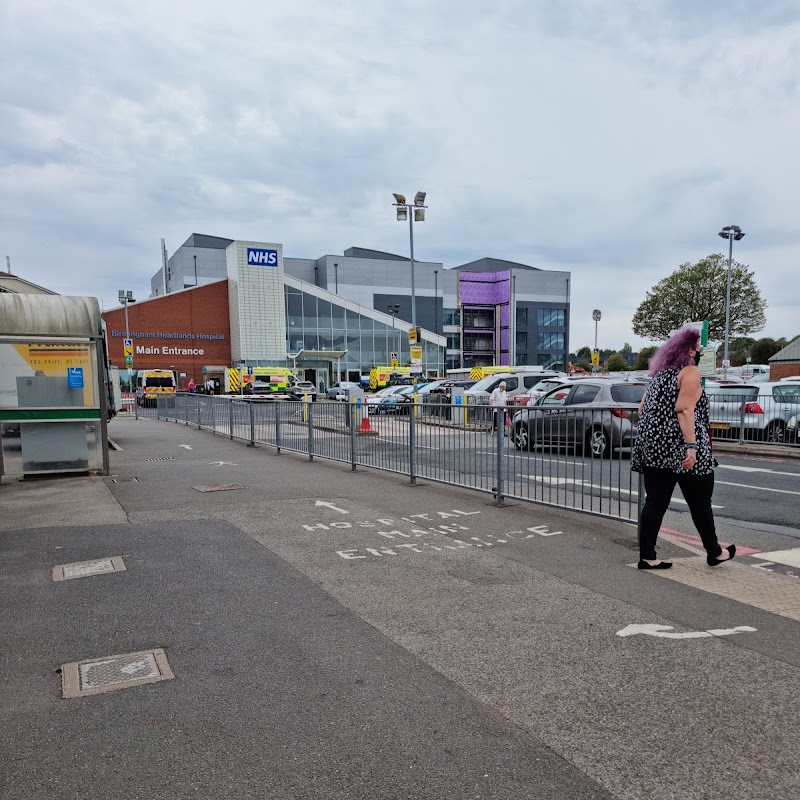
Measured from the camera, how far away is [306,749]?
275 cm

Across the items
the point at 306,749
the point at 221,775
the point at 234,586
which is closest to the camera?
the point at 221,775

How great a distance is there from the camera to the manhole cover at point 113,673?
332 centimetres

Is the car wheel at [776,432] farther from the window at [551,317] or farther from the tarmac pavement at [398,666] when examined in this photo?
the window at [551,317]

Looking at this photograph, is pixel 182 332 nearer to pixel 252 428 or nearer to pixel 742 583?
pixel 252 428

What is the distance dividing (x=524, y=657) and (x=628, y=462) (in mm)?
3322

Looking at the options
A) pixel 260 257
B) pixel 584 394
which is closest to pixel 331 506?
pixel 584 394

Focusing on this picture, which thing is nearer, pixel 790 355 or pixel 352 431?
pixel 352 431

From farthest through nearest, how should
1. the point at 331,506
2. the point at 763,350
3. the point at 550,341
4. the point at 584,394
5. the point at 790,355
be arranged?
the point at 550,341
the point at 763,350
the point at 790,355
the point at 584,394
the point at 331,506

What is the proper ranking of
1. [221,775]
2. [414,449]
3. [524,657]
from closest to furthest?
[221,775] < [524,657] < [414,449]

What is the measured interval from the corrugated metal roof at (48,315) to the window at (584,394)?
34.3 ft

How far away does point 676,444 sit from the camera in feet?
16.6

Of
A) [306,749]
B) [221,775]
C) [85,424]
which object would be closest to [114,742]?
[221,775]

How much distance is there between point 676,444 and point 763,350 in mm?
95500

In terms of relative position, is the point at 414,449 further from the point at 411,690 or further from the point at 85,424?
the point at 411,690
